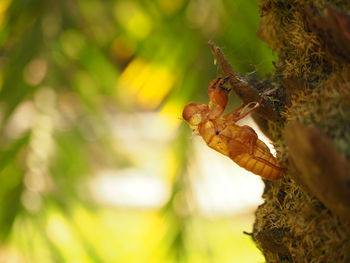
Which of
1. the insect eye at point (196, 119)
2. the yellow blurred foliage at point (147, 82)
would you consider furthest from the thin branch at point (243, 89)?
the yellow blurred foliage at point (147, 82)

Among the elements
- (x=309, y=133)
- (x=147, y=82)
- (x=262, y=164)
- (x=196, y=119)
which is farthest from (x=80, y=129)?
(x=309, y=133)

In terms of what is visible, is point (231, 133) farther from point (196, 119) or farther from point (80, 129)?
point (80, 129)

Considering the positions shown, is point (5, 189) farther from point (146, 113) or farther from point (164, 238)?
point (146, 113)

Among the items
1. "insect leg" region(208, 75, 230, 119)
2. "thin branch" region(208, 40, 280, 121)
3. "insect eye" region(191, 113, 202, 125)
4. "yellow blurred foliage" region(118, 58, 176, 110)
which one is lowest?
"yellow blurred foliage" region(118, 58, 176, 110)

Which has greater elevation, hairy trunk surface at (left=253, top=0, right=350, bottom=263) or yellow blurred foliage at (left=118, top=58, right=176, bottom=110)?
hairy trunk surface at (left=253, top=0, right=350, bottom=263)

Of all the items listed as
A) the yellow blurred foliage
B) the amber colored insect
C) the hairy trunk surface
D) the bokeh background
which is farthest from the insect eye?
the yellow blurred foliage

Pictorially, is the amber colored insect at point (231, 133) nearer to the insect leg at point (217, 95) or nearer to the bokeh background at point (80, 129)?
the insect leg at point (217, 95)

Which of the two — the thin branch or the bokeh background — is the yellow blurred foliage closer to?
the bokeh background
